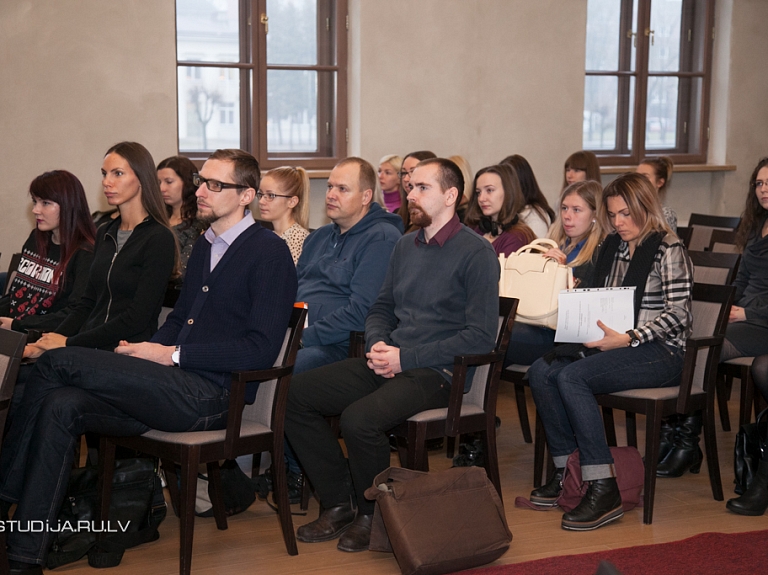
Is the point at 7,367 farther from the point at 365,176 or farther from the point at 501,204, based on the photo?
the point at 501,204

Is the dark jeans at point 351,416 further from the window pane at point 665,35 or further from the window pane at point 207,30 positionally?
the window pane at point 665,35

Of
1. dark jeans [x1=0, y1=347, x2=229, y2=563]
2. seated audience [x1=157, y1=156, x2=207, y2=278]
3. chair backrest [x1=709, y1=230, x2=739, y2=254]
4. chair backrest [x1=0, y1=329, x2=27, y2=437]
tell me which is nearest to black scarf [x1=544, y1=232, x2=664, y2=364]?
dark jeans [x1=0, y1=347, x2=229, y2=563]

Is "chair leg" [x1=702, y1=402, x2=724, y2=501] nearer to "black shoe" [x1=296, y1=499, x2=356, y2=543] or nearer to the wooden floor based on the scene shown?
the wooden floor

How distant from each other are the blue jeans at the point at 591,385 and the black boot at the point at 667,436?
54cm

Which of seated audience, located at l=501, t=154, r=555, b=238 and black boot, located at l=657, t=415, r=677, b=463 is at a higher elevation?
seated audience, located at l=501, t=154, r=555, b=238

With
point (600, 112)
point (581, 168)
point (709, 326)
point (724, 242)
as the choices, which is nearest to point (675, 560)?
point (709, 326)

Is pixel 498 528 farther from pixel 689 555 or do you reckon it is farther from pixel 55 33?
pixel 55 33

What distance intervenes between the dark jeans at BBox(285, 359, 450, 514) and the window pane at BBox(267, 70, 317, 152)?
384 centimetres

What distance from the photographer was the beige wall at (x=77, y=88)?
5.85 meters

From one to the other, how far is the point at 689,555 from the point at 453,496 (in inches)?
32.6

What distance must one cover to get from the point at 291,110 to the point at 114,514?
4.34 m

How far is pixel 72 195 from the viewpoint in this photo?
3904 mm

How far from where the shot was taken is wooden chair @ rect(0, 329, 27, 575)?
249 cm

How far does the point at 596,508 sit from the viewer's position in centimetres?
329
